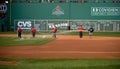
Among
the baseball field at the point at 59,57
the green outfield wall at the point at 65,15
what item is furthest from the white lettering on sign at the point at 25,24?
the baseball field at the point at 59,57

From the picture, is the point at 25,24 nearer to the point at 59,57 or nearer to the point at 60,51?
the point at 60,51

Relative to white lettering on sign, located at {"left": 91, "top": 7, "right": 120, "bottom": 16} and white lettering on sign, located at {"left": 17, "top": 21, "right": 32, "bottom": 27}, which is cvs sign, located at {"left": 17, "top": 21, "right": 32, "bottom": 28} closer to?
white lettering on sign, located at {"left": 17, "top": 21, "right": 32, "bottom": 27}

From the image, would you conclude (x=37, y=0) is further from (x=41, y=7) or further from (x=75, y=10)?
(x=75, y=10)

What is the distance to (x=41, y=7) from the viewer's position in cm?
6028

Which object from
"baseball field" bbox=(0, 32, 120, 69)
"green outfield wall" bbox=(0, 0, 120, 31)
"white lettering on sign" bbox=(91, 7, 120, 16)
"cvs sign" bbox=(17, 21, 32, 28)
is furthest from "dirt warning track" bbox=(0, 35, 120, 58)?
"white lettering on sign" bbox=(91, 7, 120, 16)

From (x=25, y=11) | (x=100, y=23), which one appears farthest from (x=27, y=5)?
(x=100, y=23)

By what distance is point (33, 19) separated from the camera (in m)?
59.5

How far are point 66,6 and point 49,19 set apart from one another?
408 cm

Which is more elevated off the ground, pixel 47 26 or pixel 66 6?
pixel 66 6

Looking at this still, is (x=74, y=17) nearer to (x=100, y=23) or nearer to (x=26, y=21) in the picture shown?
(x=100, y=23)

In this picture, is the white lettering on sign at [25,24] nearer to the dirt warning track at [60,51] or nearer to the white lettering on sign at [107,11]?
the white lettering on sign at [107,11]

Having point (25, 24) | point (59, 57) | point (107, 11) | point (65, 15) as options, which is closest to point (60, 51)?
point (59, 57)

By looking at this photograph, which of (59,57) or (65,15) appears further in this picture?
(65,15)

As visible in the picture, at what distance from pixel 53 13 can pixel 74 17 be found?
4.07m
